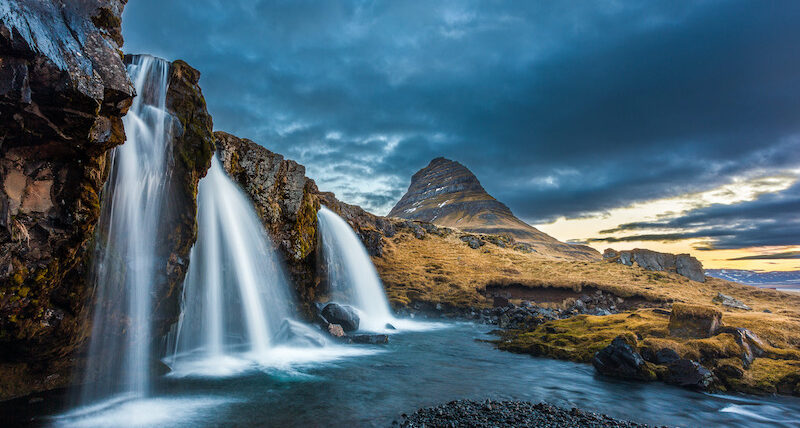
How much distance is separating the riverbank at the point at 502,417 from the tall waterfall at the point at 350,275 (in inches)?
910

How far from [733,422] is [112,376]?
25.0 meters

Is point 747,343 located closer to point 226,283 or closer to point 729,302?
point 226,283

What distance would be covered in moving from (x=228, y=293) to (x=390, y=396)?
14562 mm

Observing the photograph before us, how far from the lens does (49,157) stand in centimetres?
980

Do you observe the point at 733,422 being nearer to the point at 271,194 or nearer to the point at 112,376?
the point at 112,376

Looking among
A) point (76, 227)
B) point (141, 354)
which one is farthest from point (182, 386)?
point (76, 227)

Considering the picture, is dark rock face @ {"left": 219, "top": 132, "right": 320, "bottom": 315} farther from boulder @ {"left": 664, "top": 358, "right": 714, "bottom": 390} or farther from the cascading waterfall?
boulder @ {"left": 664, "top": 358, "right": 714, "bottom": 390}

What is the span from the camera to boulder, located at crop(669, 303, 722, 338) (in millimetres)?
19641

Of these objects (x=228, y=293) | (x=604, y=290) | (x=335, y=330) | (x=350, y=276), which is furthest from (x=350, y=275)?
(x=604, y=290)

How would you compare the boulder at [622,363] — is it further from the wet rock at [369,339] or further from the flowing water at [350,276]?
the flowing water at [350,276]

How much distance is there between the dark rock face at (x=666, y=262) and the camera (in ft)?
193

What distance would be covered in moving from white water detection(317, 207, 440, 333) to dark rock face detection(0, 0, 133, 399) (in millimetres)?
24806

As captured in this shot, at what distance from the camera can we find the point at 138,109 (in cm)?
1533

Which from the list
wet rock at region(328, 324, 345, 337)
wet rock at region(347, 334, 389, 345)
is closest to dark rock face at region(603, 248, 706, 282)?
wet rock at region(347, 334, 389, 345)
